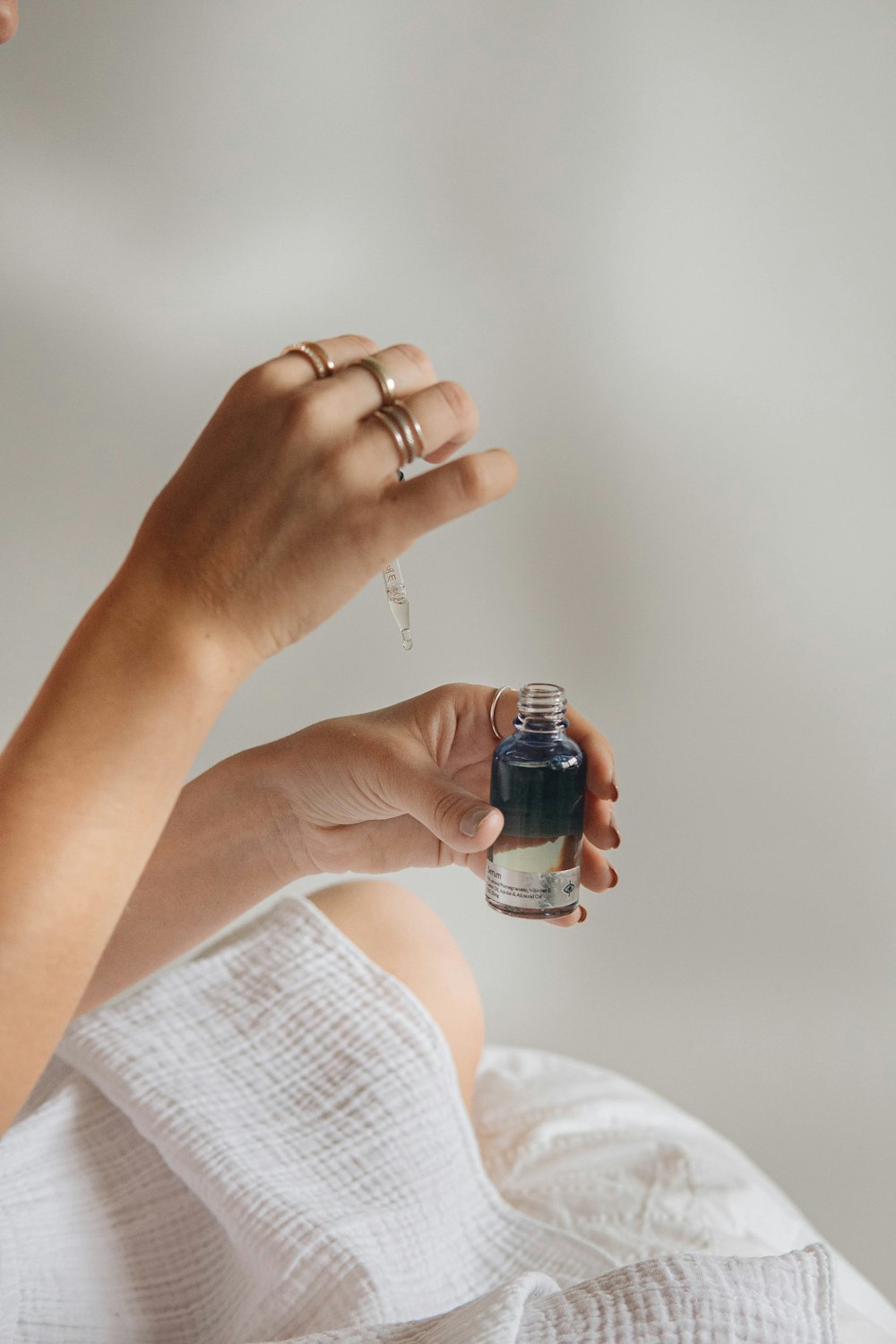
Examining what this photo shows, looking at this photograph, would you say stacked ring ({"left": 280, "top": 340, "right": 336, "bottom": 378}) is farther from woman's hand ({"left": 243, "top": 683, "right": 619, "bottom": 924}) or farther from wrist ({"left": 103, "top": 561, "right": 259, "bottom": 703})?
woman's hand ({"left": 243, "top": 683, "right": 619, "bottom": 924})

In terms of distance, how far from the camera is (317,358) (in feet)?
2.14

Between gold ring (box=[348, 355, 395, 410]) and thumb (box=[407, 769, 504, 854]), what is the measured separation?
31 cm

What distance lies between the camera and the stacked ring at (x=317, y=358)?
2.13 feet

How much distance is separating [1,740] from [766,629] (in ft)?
3.28

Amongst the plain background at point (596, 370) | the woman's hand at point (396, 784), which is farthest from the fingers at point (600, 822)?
the plain background at point (596, 370)

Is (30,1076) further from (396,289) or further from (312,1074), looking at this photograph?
(396,289)

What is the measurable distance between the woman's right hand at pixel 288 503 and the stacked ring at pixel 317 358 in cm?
2

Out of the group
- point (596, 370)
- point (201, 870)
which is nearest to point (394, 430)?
point (201, 870)

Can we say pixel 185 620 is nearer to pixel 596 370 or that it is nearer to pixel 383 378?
pixel 383 378

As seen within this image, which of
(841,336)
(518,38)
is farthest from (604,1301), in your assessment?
(518,38)

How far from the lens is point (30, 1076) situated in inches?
24.1

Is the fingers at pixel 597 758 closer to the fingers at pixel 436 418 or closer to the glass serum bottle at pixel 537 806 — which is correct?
the glass serum bottle at pixel 537 806

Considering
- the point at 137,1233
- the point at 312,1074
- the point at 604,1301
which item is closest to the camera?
the point at 604,1301

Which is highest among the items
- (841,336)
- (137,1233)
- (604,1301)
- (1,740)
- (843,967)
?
(841,336)
